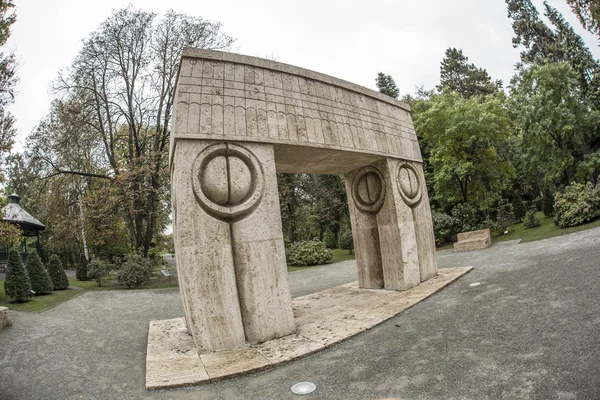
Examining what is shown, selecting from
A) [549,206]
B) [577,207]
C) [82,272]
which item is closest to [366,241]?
[577,207]

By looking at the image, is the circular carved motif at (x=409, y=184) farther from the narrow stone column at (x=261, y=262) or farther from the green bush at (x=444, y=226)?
the green bush at (x=444, y=226)

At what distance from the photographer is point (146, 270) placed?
543 inches

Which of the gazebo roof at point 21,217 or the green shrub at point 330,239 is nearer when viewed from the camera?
the gazebo roof at point 21,217

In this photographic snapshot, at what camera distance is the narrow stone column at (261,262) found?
187 inches

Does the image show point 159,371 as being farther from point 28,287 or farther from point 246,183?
point 28,287

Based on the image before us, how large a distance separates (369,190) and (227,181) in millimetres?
4001

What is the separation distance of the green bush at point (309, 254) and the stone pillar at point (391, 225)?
367 inches

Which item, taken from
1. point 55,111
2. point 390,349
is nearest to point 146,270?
point 55,111

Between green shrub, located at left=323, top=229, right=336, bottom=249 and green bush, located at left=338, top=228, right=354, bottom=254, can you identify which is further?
green shrub, located at left=323, top=229, right=336, bottom=249

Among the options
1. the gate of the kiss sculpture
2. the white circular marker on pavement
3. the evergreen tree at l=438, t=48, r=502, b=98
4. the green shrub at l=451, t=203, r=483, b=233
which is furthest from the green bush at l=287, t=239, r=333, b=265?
the evergreen tree at l=438, t=48, r=502, b=98

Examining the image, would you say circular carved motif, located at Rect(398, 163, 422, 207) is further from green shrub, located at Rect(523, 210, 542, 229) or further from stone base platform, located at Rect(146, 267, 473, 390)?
green shrub, located at Rect(523, 210, 542, 229)

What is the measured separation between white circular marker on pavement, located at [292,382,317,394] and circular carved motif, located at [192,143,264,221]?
95.4 inches

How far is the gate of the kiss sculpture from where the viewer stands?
178 inches

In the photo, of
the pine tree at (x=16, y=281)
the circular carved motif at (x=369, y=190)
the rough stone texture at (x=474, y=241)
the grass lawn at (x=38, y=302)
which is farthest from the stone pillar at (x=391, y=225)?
the pine tree at (x=16, y=281)
